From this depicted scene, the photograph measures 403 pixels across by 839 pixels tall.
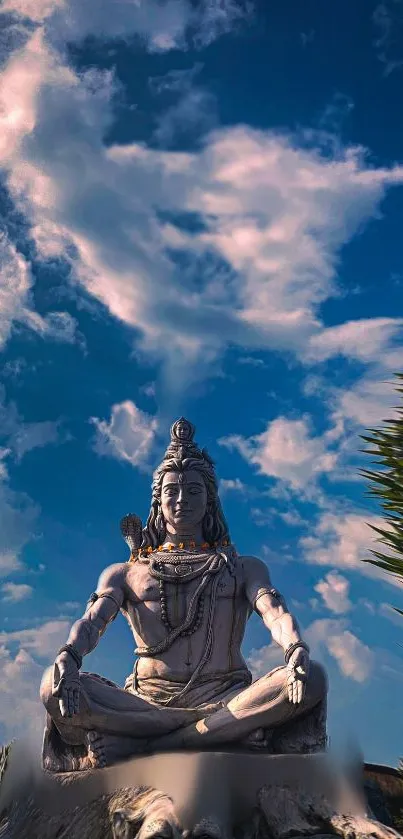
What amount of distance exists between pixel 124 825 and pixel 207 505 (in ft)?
11.2

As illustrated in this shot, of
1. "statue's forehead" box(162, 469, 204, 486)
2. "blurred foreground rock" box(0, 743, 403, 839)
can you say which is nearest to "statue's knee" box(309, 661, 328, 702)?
"blurred foreground rock" box(0, 743, 403, 839)

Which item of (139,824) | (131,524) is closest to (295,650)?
(139,824)

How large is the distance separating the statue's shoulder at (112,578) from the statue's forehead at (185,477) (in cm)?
89

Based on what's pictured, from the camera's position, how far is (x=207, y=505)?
8828 mm

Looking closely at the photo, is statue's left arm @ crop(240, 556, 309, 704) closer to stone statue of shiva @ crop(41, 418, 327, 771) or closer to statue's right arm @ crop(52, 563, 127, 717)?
stone statue of shiva @ crop(41, 418, 327, 771)

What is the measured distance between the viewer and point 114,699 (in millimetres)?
7051

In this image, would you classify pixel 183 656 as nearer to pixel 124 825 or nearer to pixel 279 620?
pixel 279 620

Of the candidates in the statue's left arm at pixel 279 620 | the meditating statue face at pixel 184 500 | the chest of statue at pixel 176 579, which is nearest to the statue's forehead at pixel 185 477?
the meditating statue face at pixel 184 500

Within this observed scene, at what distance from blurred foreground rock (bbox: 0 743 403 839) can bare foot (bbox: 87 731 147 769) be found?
0.19 m

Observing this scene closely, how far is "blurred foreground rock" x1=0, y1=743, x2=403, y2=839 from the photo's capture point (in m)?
6.01

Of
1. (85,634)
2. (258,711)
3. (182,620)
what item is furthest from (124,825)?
(182,620)

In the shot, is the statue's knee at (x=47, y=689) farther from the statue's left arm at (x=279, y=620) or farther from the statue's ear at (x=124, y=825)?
the statue's left arm at (x=279, y=620)

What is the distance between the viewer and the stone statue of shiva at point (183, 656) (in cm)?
688

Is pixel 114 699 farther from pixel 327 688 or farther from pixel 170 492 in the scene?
pixel 170 492
